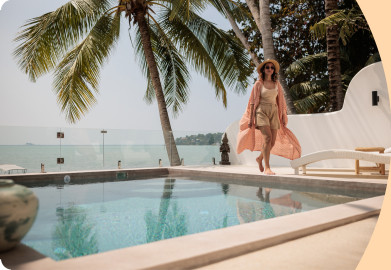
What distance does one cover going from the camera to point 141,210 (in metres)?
3.73

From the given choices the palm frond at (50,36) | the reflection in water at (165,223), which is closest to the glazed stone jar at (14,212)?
the reflection in water at (165,223)

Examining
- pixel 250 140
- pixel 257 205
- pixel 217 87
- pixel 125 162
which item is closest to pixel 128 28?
pixel 217 87

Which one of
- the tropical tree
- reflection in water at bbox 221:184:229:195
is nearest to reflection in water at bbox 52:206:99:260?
reflection in water at bbox 221:184:229:195

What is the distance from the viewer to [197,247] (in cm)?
170

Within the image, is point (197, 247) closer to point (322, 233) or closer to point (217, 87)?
point (322, 233)

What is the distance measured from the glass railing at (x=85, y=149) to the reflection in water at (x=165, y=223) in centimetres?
391

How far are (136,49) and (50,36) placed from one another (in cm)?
312

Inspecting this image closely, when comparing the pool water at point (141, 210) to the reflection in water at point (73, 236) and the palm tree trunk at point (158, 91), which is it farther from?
the palm tree trunk at point (158, 91)

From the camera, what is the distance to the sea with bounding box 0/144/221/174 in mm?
6824

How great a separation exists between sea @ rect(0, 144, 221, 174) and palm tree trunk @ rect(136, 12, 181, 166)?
19 cm

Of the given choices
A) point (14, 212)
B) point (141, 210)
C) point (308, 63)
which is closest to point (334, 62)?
point (308, 63)

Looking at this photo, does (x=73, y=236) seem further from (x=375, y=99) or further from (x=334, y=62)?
(x=334, y=62)

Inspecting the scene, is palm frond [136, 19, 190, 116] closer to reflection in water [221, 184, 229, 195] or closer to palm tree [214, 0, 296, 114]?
palm tree [214, 0, 296, 114]

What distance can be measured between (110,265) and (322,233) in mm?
1376
